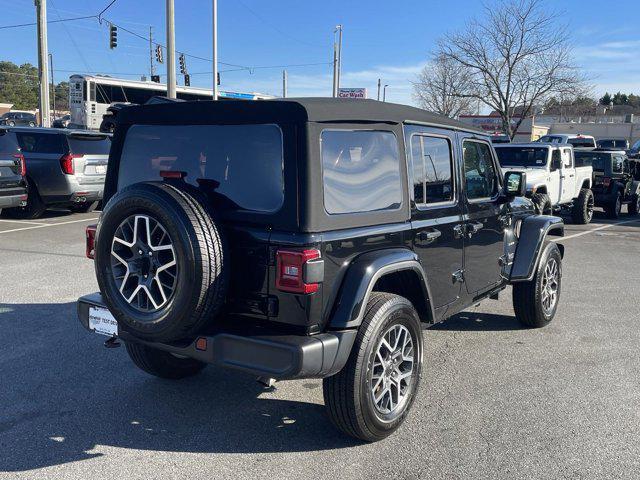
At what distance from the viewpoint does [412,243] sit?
13.0ft

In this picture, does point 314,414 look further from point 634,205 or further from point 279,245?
point 634,205

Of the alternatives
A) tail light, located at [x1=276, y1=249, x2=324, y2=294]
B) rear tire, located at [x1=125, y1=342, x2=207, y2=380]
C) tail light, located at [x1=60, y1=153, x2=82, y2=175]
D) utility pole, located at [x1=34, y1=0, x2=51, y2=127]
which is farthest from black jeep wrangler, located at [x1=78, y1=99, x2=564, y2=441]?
utility pole, located at [x1=34, y1=0, x2=51, y2=127]

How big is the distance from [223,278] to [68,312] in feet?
11.6

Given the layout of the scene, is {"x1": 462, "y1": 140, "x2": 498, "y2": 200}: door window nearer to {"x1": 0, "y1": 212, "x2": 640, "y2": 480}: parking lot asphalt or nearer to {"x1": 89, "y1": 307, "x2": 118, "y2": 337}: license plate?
{"x1": 0, "y1": 212, "x2": 640, "y2": 480}: parking lot asphalt

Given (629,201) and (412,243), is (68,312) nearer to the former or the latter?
(412,243)

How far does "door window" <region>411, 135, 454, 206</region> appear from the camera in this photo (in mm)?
4090

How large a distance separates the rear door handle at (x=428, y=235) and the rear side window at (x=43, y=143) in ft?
33.2

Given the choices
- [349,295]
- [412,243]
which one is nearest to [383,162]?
[412,243]

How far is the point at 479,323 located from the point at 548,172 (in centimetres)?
811

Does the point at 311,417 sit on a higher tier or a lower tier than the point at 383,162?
lower

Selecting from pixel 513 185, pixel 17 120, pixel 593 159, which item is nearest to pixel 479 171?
pixel 513 185

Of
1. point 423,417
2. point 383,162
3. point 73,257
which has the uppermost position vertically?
point 383,162

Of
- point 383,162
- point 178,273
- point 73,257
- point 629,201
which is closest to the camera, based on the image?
point 178,273

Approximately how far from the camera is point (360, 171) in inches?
144
